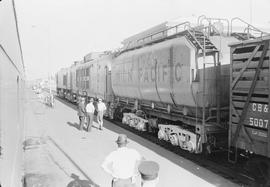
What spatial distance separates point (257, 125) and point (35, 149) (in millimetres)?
7875

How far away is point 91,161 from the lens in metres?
9.60

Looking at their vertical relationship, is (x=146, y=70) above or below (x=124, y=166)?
above

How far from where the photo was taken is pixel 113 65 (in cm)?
1803

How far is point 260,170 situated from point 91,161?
491 cm

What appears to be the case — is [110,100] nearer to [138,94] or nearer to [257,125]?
[138,94]

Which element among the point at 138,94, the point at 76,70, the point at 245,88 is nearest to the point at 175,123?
the point at 138,94

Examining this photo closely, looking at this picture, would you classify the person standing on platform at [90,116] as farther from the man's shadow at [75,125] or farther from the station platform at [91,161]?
the man's shadow at [75,125]

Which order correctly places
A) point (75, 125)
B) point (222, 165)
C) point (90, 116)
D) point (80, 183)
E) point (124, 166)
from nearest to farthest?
point (124, 166) → point (80, 183) → point (222, 165) → point (90, 116) → point (75, 125)

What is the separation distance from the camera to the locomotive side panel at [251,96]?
651 cm

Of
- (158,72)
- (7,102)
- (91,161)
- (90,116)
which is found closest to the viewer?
(7,102)

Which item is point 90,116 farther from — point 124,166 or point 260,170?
point 124,166

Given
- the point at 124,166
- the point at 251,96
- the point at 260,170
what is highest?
the point at 251,96

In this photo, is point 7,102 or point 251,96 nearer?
point 7,102

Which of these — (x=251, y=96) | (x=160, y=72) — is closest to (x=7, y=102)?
(x=251, y=96)
